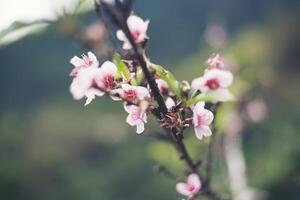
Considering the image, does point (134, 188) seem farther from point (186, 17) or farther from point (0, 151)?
point (186, 17)

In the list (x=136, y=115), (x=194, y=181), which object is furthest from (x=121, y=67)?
(x=194, y=181)

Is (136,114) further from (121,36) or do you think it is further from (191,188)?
(191,188)

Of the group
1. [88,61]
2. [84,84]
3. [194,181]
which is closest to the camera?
[84,84]

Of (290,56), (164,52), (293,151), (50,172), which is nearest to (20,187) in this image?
(50,172)

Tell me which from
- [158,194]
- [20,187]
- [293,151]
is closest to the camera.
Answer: [293,151]

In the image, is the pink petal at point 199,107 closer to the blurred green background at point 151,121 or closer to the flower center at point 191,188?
the flower center at point 191,188

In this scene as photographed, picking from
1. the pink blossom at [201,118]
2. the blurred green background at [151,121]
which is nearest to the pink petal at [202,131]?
the pink blossom at [201,118]

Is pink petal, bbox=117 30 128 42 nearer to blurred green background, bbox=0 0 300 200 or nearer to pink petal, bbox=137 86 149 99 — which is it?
pink petal, bbox=137 86 149 99
